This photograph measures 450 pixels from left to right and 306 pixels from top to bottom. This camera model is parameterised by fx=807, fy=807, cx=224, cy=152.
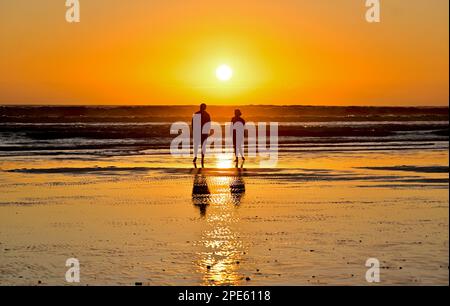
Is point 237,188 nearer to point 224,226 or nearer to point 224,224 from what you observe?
point 224,224

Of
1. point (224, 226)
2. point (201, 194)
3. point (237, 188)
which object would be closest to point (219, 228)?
point (224, 226)

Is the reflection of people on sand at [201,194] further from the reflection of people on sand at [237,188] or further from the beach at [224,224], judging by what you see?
the reflection of people on sand at [237,188]

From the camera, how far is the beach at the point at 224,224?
10.1 meters

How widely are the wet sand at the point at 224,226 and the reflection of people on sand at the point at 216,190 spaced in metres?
0.03

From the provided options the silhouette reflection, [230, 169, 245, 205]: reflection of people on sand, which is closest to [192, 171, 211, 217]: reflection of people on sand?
the silhouette reflection

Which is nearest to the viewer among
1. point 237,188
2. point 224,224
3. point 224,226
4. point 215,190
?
point 224,226

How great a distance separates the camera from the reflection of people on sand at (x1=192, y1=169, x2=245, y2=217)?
1666 centimetres

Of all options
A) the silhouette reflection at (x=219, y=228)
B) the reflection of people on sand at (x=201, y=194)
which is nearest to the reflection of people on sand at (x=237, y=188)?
the silhouette reflection at (x=219, y=228)

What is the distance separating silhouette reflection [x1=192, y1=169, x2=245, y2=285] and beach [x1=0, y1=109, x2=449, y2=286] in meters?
0.03

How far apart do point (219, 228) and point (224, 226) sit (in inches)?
8.9

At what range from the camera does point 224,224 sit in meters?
13.7

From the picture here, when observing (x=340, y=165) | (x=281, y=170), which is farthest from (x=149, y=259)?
(x=340, y=165)

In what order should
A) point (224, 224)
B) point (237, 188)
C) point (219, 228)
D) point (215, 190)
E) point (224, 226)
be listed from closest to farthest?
point (219, 228) → point (224, 226) → point (224, 224) → point (215, 190) → point (237, 188)
